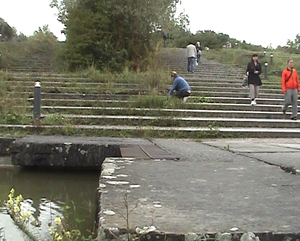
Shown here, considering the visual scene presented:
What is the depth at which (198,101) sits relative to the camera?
43.6ft

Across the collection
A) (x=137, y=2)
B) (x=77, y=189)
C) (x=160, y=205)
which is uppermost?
(x=137, y=2)

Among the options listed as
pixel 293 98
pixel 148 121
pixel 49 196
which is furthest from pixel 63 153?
pixel 293 98

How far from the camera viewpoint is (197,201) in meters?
2.51

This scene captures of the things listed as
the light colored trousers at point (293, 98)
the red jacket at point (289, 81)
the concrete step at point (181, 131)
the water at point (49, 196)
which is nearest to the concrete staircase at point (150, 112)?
the concrete step at point (181, 131)

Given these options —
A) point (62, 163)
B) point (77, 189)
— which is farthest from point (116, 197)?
point (62, 163)

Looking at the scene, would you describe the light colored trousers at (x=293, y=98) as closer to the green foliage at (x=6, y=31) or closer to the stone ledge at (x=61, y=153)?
the stone ledge at (x=61, y=153)

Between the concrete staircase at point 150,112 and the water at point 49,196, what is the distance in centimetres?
213

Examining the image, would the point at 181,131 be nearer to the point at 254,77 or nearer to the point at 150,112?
the point at 150,112

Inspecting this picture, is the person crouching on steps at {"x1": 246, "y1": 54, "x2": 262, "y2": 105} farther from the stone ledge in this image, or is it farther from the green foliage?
the green foliage

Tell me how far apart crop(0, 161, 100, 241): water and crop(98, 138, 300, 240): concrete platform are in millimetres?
403

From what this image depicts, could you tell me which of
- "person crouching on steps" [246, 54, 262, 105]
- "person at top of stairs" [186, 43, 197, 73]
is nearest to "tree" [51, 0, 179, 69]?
"person at top of stairs" [186, 43, 197, 73]

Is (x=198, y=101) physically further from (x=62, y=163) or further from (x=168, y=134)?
(x=62, y=163)

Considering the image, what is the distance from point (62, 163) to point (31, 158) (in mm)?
403

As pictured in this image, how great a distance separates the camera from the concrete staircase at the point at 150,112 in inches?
345
